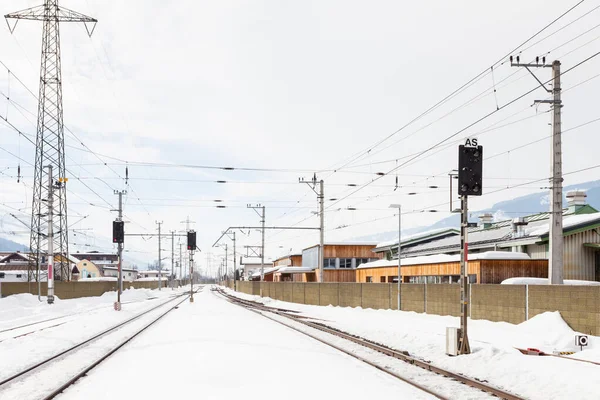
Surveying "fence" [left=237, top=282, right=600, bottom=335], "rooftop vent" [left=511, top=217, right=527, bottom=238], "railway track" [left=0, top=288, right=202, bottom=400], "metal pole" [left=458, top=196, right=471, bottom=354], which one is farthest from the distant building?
"metal pole" [left=458, top=196, right=471, bottom=354]

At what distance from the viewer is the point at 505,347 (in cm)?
1986

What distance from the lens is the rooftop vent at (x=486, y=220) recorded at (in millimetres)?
55647

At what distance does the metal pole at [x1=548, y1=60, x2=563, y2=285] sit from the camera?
87.0 ft

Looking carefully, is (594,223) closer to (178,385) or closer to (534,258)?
(534,258)

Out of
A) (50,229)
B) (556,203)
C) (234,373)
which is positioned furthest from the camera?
(50,229)

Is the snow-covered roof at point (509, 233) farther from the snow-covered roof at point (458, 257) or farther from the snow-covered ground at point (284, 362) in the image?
the snow-covered ground at point (284, 362)

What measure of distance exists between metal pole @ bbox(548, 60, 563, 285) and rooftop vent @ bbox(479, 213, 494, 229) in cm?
2888

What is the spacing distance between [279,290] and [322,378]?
5571 cm

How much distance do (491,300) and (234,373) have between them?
58.0 ft

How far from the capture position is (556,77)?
2772 cm

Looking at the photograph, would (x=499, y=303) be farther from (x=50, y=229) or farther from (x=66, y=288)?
(x=66, y=288)

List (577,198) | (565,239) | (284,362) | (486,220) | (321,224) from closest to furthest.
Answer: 1. (284,362)
2. (565,239)
3. (577,198)
4. (321,224)
5. (486,220)

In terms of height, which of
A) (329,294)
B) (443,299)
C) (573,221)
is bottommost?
(329,294)

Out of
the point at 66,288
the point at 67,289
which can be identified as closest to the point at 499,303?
the point at 66,288
